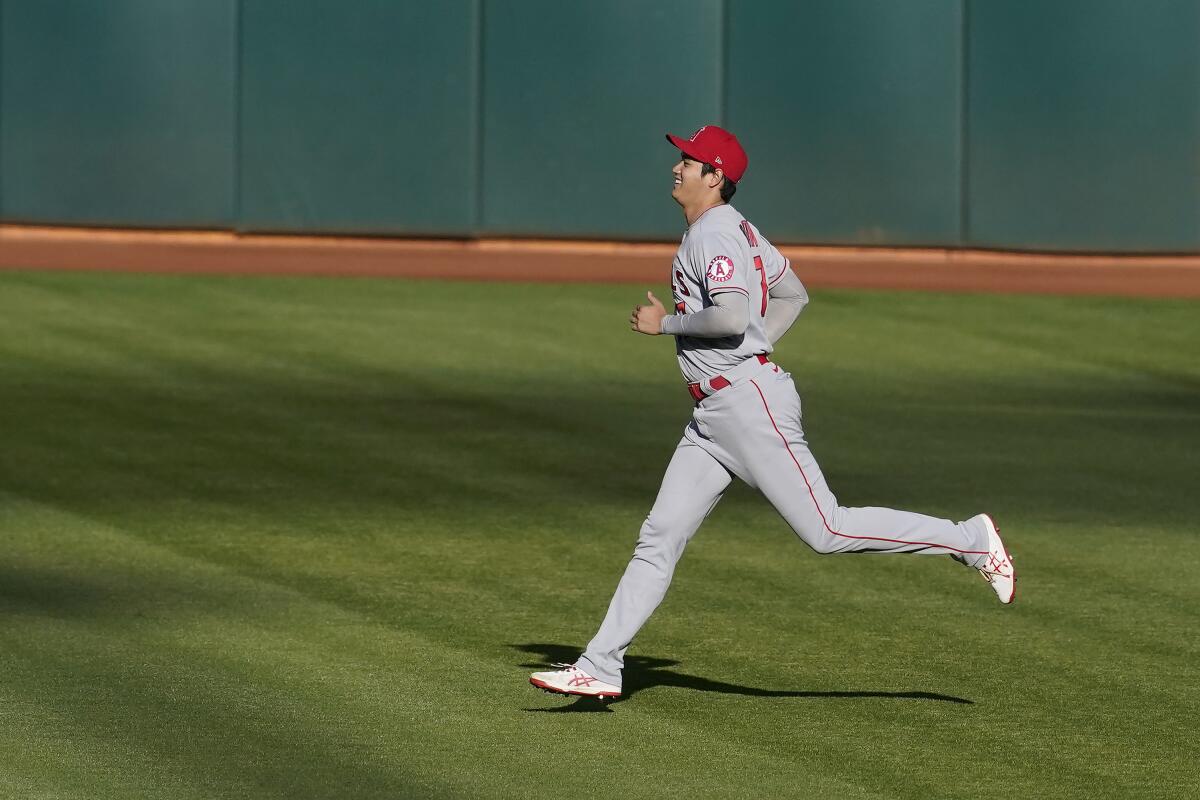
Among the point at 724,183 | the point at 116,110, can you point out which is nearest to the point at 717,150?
the point at 724,183

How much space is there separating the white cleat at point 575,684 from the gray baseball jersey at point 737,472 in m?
0.02

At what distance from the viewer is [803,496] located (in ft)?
23.1

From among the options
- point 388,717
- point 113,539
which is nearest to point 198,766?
point 388,717

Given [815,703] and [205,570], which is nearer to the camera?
[815,703]

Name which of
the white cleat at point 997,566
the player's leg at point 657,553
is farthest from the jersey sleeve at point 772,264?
the white cleat at point 997,566

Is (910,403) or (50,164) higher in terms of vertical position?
(50,164)

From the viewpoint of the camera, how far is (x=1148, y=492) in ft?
39.4

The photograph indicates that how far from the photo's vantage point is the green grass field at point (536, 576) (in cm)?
666

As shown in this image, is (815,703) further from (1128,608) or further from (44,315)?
(44,315)

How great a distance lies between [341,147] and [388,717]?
15.1 m

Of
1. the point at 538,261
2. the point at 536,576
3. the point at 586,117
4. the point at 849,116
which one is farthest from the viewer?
the point at 538,261

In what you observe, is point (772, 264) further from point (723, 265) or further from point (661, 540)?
point (661, 540)

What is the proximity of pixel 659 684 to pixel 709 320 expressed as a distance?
1.56 meters

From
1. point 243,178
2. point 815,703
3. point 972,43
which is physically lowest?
point 815,703
